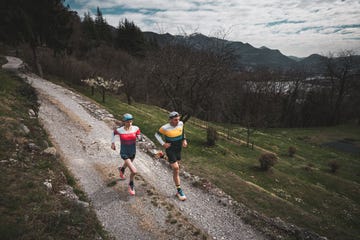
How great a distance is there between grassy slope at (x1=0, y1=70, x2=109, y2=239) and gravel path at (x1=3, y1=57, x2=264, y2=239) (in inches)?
23.9

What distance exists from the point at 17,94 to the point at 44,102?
2661 mm

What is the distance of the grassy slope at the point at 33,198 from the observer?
13.1 ft

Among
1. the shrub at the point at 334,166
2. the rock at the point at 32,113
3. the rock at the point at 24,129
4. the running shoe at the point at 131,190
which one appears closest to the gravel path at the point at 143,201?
the running shoe at the point at 131,190

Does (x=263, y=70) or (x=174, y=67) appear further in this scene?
(x=263, y=70)

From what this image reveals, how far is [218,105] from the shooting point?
53.4 ft

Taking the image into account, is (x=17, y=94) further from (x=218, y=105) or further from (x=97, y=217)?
(x=218, y=105)

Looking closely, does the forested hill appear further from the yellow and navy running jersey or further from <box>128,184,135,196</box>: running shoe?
<box>128,184,135,196</box>: running shoe

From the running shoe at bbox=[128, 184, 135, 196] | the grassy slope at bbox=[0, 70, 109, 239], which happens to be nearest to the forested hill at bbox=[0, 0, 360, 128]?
the running shoe at bbox=[128, 184, 135, 196]

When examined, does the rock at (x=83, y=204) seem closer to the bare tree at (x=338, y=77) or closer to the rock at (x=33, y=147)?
the rock at (x=33, y=147)

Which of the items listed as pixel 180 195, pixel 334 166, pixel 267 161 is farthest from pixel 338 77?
pixel 180 195

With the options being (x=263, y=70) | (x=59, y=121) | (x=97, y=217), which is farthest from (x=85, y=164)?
(x=263, y=70)

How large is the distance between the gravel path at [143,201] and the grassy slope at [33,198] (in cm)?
61

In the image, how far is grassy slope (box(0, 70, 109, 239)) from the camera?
157 inches

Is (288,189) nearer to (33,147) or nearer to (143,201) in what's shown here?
(143,201)
